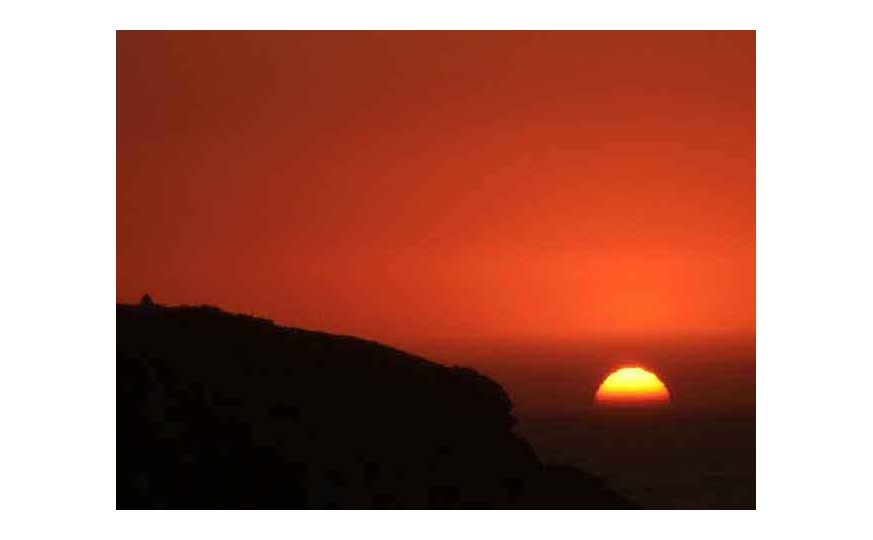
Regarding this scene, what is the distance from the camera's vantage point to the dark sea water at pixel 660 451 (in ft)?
57.3

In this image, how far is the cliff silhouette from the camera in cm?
1906

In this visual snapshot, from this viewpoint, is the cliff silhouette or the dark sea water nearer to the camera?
the dark sea water

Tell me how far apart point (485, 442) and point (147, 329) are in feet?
23.6

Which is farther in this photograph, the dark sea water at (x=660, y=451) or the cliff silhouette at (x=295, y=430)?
the cliff silhouette at (x=295, y=430)

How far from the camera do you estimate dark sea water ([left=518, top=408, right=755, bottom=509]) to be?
57.3 feet

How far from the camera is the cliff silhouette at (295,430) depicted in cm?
1906

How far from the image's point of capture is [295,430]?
842 inches

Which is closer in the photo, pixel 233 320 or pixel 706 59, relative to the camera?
pixel 706 59

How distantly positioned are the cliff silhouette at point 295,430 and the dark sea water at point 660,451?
562 mm

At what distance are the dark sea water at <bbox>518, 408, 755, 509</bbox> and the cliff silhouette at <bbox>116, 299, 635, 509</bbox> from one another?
1.84 ft

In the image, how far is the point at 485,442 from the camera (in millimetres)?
25188

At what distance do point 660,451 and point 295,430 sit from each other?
576 cm
